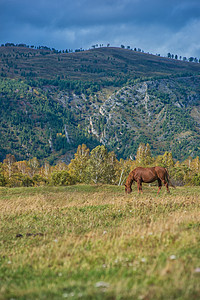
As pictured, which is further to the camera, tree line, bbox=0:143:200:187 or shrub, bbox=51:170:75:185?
shrub, bbox=51:170:75:185

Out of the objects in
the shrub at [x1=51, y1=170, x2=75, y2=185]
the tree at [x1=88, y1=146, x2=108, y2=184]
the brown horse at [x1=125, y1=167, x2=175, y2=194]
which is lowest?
the shrub at [x1=51, y1=170, x2=75, y2=185]

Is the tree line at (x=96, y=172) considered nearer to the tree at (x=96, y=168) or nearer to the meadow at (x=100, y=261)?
the tree at (x=96, y=168)

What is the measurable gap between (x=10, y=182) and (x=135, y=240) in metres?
93.3

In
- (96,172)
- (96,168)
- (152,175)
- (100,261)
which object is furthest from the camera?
(96,168)

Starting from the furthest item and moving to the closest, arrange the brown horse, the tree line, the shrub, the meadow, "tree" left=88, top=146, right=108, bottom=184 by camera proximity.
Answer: the shrub
the tree line
"tree" left=88, top=146, right=108, bottom=184
the brown horse
the meadow

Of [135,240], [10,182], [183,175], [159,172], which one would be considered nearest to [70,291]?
[135,240]

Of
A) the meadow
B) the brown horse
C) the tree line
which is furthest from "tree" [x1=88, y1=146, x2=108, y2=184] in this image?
the meadow

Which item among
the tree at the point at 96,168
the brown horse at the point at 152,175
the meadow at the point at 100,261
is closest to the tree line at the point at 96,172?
the tree at the point at 96,168

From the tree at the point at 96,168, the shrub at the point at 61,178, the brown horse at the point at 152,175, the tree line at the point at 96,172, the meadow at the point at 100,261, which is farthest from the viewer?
the shrub at the point at 61,178

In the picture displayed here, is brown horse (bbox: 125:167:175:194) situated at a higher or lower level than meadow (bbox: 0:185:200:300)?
higher

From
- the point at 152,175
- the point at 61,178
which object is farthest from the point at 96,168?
the point at 152,175

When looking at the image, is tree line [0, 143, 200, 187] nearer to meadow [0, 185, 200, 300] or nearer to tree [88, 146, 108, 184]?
tree [88, 146, 108, 184]

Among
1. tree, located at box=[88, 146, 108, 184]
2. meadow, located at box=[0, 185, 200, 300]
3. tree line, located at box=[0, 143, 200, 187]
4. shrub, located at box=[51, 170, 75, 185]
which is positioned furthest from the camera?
shrub, located at box=[51, 170, 75, 185]

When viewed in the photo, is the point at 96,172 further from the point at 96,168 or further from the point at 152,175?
the point at 152,175
